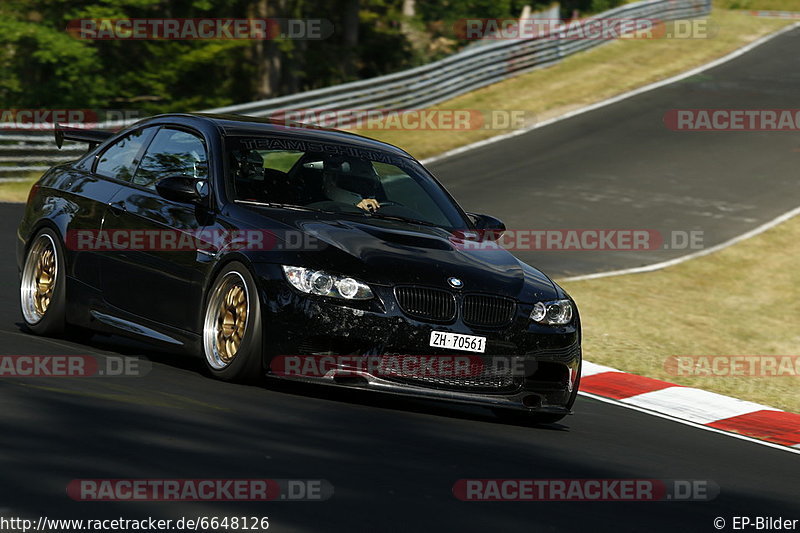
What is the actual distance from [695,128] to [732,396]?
56.0 feet

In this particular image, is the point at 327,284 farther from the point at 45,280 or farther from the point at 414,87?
the point at 414,87

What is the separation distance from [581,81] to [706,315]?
18028mm

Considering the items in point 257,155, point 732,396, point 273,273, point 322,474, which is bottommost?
point 732,396

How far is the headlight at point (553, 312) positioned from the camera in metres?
7.79

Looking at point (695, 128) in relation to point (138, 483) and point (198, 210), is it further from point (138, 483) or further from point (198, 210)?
point (138, 483)

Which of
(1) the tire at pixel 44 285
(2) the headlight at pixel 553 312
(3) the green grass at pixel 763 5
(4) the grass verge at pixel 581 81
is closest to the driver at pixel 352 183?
(2) the headlight at pixel 553 312

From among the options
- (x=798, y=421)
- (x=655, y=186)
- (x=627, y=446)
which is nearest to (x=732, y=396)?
(x=798, y=421)

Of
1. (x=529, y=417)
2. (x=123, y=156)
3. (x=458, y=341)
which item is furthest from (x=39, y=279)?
(x=529, y=417)

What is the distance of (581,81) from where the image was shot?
31.9 metres

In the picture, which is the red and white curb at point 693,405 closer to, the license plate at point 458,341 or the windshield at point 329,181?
the windshield at point 329,181

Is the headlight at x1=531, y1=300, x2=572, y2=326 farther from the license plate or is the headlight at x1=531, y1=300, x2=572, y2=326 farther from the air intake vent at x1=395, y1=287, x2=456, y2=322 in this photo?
the air intake vent at x1=395, y1=287, x2=456, y2=322

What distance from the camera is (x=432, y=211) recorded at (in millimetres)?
8867

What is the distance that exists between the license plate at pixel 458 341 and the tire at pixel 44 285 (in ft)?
9.75

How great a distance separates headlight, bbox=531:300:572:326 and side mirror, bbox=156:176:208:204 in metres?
2.17
